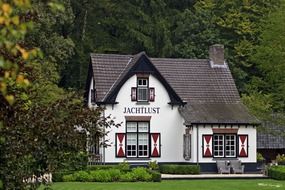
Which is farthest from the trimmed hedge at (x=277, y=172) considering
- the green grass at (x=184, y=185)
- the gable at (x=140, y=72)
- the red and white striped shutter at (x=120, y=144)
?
the red and white striped shutter at (x=120, y=144)

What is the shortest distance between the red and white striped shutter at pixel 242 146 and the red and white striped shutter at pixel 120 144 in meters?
6.18

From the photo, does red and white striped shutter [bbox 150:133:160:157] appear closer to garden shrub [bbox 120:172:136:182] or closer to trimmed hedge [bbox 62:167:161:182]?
trimmed hedge [bbox 62:167:161:182]

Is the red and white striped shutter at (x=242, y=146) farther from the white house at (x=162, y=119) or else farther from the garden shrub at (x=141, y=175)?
the garden shrub at (x=141, y=175)

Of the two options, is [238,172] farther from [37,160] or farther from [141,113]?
[37,160]

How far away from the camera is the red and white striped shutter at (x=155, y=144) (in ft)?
122

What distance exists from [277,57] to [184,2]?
28.4 m

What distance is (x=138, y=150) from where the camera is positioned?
3688cm

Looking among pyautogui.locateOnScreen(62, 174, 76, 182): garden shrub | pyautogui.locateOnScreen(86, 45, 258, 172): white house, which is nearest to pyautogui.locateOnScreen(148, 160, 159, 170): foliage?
pyautogui.locateOnScreen(86, 45, 258, 172): white house

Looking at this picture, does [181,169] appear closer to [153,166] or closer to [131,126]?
[153,166]

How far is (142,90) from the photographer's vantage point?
37438mm

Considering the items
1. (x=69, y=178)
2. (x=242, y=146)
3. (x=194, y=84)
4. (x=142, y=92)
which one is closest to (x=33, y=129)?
(x=69, y=178)

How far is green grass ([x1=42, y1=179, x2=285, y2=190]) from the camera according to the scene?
86.3 ft

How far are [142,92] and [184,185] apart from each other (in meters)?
10.2

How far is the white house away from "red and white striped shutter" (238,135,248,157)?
5 cm
